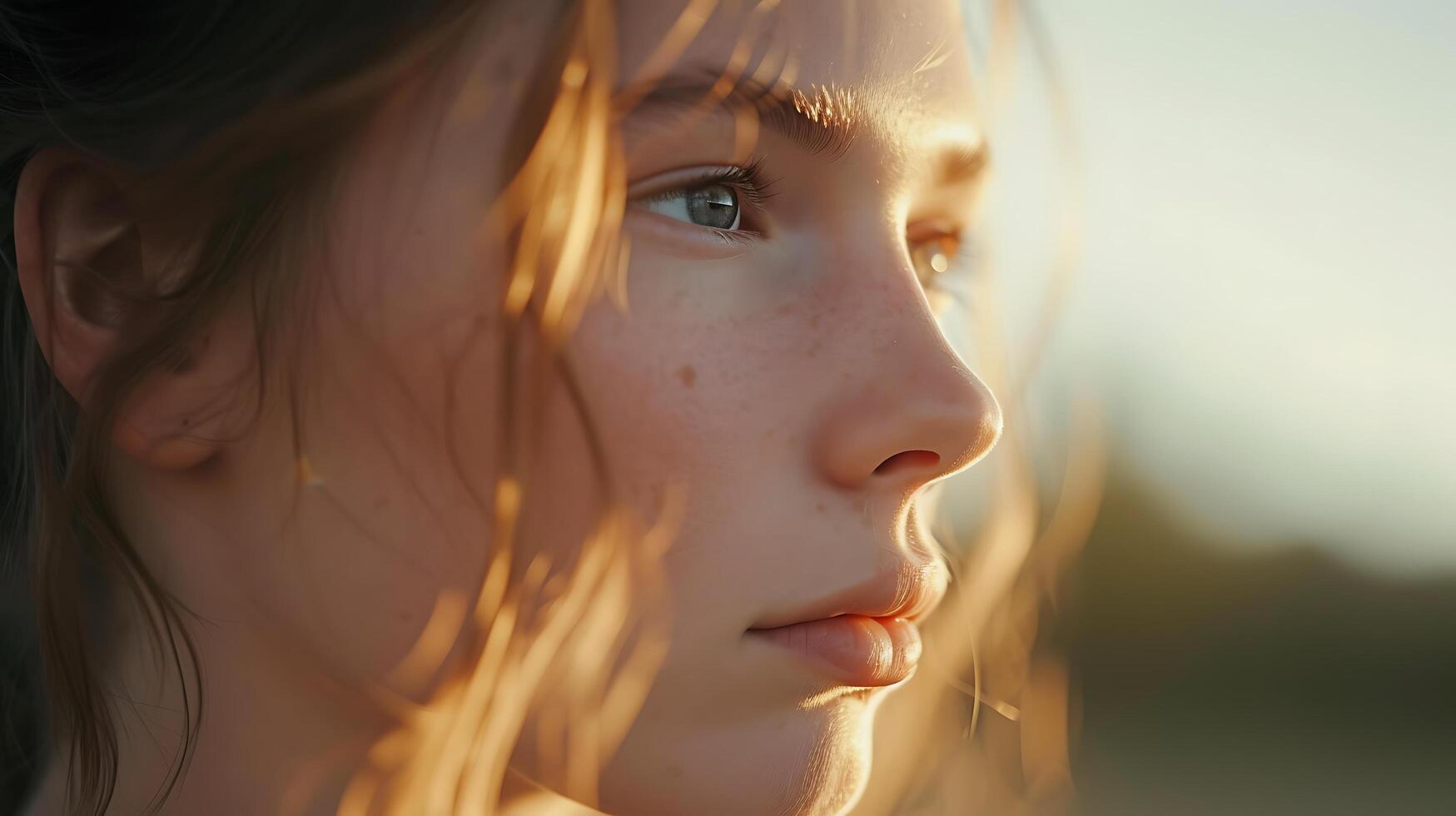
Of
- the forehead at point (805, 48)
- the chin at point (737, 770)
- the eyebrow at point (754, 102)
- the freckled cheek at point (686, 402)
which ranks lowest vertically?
the chin at point (737, 770)

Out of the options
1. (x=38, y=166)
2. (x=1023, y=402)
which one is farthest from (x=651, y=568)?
(x=1023, y=402)

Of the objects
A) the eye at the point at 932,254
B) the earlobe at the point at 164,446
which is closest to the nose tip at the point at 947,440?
the eye at the point at 932,254

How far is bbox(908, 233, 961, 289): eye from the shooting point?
1039 millimetres

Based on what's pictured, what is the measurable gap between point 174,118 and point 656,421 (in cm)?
37

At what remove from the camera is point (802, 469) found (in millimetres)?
724

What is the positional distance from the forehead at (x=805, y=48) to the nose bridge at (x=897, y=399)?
0.11 meters

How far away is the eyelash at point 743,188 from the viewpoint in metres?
0.76

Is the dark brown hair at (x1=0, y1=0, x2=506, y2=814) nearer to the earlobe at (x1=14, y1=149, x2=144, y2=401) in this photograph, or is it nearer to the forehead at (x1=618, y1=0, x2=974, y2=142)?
the earlobe at (x1=14, y1=149, x2=144, y2=401)

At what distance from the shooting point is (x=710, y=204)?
0.78m

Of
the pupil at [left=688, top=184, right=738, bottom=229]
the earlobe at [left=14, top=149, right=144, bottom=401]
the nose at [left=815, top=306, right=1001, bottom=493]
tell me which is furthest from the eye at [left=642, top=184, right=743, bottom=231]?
the earlobe at [left=14, top=149, right=144, bottom=401]

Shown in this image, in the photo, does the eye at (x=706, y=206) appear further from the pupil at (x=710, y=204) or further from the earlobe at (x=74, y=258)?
the earlobe at (x=74, y=258)

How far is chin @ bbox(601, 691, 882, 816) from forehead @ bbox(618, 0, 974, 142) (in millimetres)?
397

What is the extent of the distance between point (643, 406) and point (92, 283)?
0.38 metres

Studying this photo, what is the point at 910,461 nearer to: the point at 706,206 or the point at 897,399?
the point at 897,399
